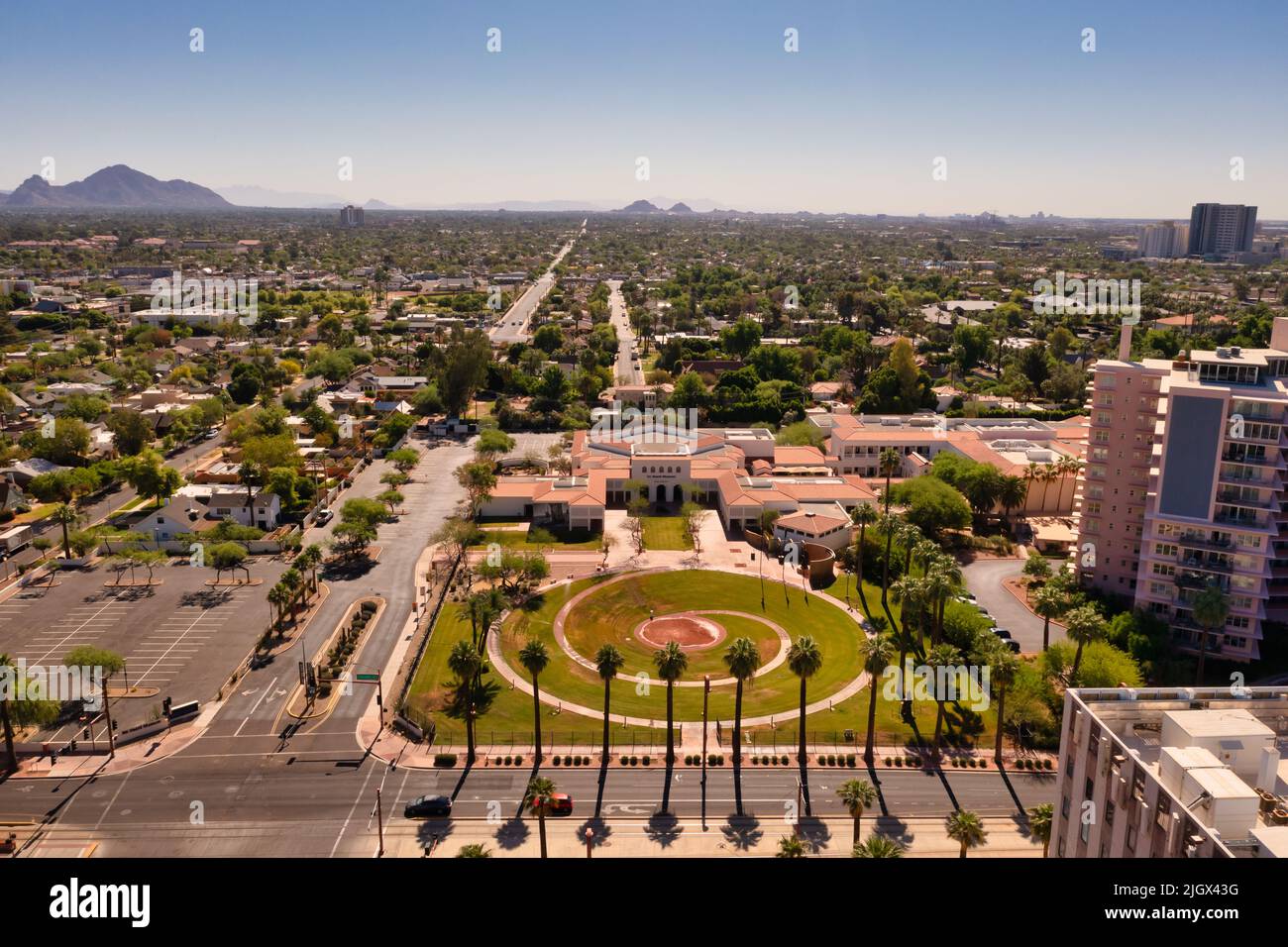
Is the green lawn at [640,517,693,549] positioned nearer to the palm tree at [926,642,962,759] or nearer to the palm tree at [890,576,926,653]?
the palm tree at [890,576,926,653]

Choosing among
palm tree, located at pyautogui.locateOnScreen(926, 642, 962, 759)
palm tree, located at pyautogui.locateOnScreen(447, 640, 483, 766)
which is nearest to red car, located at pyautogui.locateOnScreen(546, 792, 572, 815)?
palm tree, located at pyautogui.locateOnScreen(447, 640, 483, 766)

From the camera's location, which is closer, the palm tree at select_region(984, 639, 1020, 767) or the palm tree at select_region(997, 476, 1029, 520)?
the palm tree at select_region(984, 639, 1020, 767)

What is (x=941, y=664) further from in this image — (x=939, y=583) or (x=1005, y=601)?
(x=1005, y=601)

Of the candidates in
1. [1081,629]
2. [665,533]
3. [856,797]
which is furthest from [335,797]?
[665,533]

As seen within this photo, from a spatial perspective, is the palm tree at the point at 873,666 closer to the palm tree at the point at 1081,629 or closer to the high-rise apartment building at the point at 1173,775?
the palm tree at the point at 1081,629

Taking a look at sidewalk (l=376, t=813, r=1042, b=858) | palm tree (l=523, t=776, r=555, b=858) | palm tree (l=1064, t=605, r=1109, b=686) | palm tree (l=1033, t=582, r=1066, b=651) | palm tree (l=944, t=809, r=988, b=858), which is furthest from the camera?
palm tree (l=1033, t=582, r=1066, b=651)
